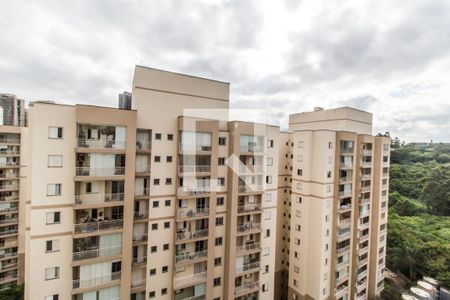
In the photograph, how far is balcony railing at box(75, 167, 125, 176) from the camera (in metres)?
16.6

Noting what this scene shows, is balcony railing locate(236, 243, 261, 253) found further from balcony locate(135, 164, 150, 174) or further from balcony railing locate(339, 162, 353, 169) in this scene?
balcony railing locate(339, 162, 353, 169)

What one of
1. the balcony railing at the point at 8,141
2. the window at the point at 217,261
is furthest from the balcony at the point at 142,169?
the balcony railing at the point at 8,141

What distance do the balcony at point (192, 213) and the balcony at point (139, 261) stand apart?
435cm

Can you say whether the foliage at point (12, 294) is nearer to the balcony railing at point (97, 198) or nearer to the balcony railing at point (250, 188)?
the balcony railing at point (97, 198)

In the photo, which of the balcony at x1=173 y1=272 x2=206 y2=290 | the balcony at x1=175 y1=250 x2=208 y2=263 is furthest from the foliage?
the balcony at x1=175 y1=250 x2=208 y2=263

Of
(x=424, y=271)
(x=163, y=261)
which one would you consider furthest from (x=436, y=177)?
(x=163, y=261)

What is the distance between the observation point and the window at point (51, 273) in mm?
15984

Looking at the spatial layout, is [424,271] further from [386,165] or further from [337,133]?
[337,133]

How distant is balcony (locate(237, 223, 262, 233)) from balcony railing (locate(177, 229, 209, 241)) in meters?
3.70

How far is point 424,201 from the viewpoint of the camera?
218 ft

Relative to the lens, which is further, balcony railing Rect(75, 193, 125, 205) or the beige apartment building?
balcony railing Rect(75, 193, 125, 205)

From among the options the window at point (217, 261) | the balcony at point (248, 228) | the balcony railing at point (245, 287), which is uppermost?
the balcony at point (248, 228)

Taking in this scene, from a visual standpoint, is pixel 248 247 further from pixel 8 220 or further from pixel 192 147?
pixel 8 220

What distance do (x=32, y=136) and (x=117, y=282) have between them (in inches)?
472
